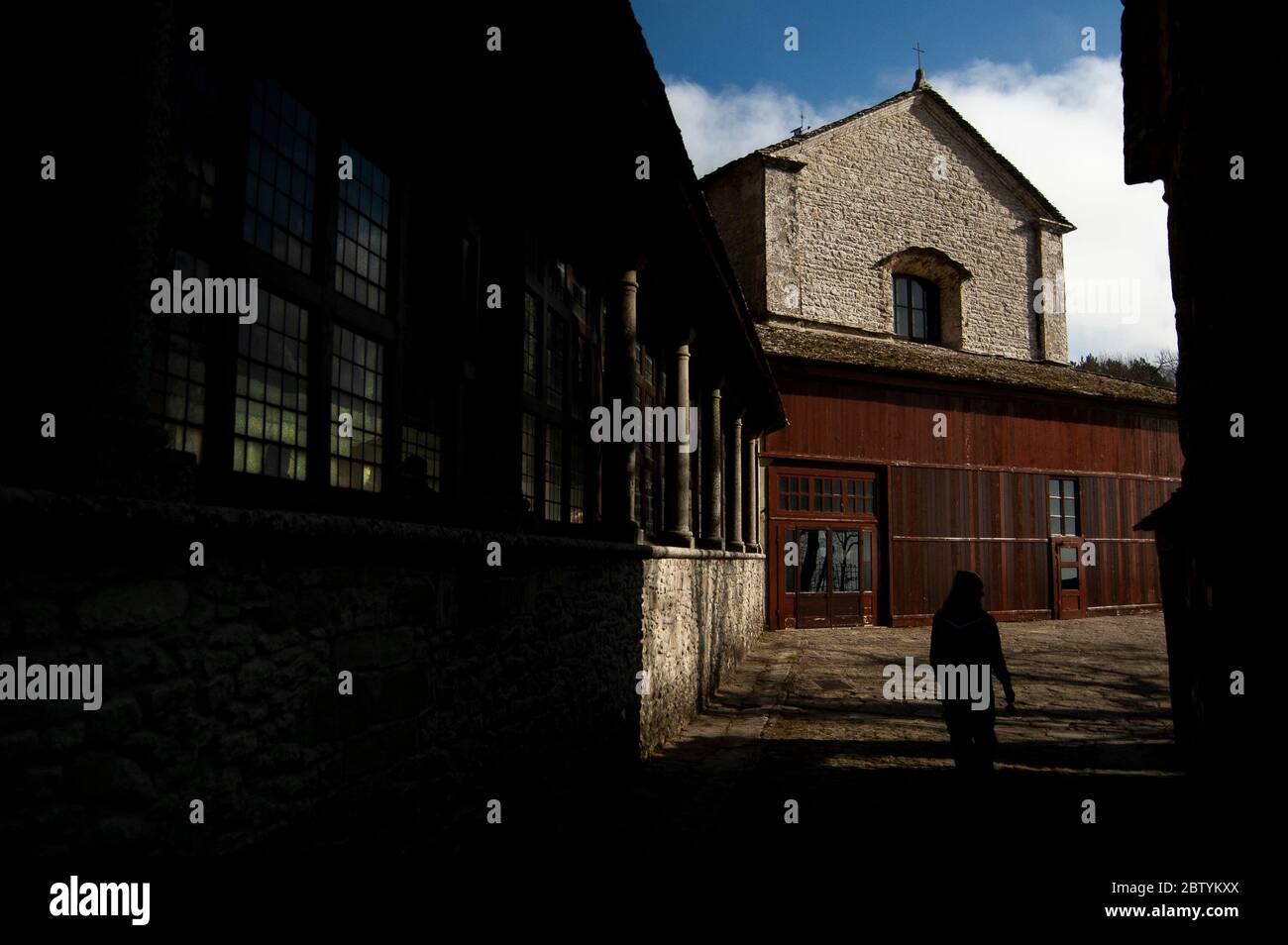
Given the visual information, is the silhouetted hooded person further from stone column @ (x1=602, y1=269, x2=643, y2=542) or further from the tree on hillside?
the tree on hillside

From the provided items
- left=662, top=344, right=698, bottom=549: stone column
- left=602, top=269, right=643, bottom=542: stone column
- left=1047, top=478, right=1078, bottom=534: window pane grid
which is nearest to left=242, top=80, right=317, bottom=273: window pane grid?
left=602, top=269, right=643, bottom=542: stone column

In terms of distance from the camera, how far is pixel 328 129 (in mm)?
3473

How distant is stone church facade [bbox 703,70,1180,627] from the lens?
695 inches

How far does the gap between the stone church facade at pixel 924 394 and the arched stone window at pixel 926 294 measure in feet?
0.19

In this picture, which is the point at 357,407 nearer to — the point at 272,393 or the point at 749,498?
the point at 272,393

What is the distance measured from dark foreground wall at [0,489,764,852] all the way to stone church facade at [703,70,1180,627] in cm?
1295

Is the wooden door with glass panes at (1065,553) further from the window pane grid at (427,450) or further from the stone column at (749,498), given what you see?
the window pane grid at (427,450)

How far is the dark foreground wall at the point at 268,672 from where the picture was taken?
1.95 metres

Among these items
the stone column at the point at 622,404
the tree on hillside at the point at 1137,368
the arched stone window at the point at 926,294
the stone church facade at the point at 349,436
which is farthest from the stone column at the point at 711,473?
the tree on hillside at the point at 1137,368

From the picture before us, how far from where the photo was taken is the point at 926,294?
23.8 m

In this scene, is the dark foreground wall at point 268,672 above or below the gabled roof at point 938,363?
below

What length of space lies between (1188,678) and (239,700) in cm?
632

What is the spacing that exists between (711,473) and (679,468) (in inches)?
82.8
